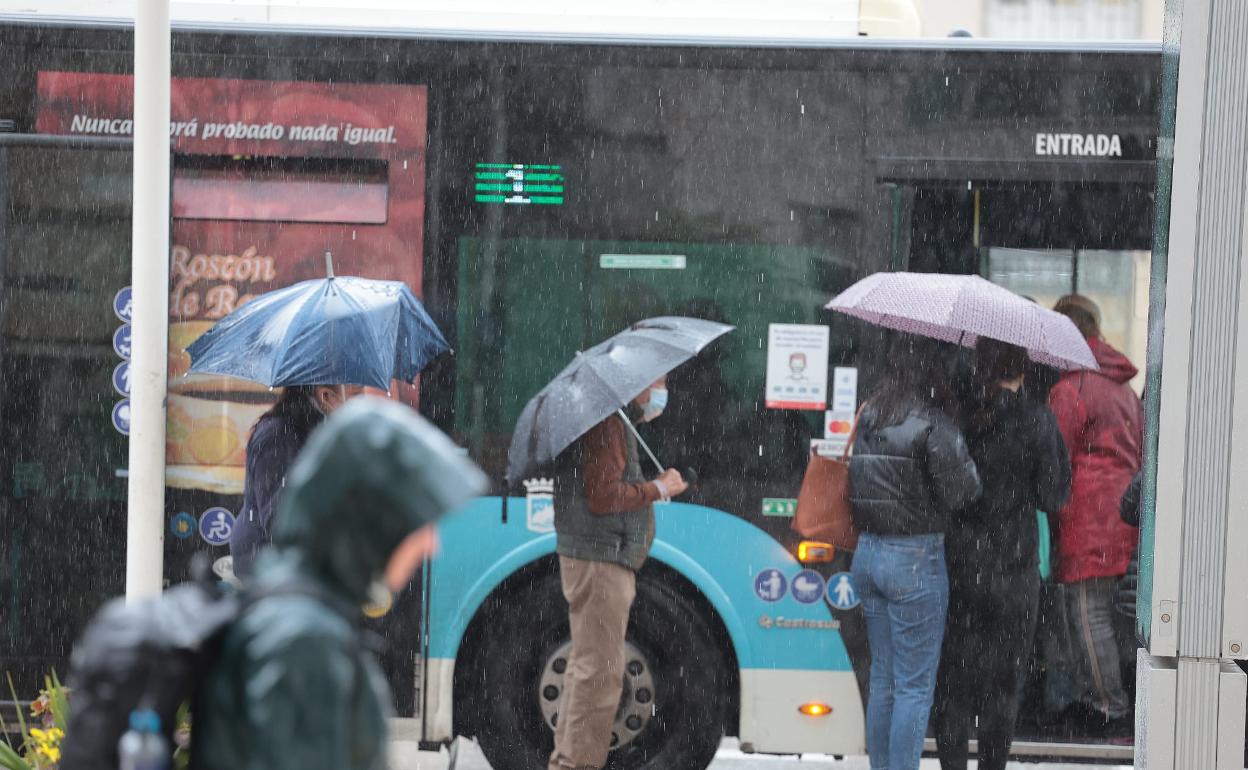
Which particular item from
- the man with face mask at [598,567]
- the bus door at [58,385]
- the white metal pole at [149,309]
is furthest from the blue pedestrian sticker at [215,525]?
the white metal pole at [149,309]

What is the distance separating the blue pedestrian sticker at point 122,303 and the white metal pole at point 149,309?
1695 mm

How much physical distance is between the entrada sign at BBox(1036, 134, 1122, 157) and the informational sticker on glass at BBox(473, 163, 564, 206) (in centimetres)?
211

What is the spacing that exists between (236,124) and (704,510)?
2.63 meters

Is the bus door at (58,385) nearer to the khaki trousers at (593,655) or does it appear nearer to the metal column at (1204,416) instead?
the khaki trousers at (593,655)

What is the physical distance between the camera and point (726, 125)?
6.73 meters

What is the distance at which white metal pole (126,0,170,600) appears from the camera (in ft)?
16.1

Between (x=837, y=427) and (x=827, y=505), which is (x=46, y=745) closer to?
(x=827, y=505)

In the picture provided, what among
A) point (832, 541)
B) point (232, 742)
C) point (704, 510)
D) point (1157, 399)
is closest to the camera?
point (232, 742)

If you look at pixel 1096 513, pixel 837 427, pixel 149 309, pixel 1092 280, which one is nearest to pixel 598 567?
pixel 837 427

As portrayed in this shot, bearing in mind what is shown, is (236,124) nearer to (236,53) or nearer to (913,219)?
(236,53)

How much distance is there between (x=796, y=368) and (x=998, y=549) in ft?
3.81

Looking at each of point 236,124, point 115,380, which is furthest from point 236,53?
point 115,380

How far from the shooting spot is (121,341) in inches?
262

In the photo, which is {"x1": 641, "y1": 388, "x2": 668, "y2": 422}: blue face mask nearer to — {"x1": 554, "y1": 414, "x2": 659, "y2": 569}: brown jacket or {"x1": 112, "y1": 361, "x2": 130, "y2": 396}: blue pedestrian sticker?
{"x1": 554, "y1": 414, "x2": 659, "y2": 569}: brown jacket
